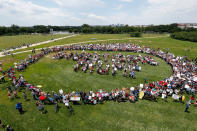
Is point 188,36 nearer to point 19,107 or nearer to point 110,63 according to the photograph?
point 110,63

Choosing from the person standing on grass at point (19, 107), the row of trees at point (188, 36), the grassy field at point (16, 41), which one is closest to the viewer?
the person standing on grass at point (19, 107)

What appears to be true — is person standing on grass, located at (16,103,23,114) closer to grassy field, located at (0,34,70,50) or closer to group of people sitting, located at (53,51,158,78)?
group of people sitting, located at (53,51,158,78)

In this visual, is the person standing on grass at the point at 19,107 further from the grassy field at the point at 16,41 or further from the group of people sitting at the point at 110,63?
the grassy field at the point at 16,41

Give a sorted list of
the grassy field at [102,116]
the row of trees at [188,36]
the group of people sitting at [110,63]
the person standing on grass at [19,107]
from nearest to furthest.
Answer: the grassy field at [102,116]
the person standing on grass at [19,107]
the group of people sitting at [110,63]
the row of trees at [188,36]

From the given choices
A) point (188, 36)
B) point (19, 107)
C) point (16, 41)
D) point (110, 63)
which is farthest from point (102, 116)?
point (188, 36)

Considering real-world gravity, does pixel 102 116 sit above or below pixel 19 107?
below

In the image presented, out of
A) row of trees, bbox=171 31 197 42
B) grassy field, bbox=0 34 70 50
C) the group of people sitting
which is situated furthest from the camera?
row of trees, bbox=171 31 197 42

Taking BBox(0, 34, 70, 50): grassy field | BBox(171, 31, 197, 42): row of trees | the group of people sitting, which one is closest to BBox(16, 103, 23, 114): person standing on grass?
the group of people sitting

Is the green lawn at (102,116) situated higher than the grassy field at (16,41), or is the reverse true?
the grassy field at (16,41)

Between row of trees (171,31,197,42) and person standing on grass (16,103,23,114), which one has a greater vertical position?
row of trees (171,31,197,42)

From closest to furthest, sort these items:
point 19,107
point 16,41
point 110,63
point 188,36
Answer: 1. point 19,107
2. point 110,63
3. point 16,41
4. point 188,36

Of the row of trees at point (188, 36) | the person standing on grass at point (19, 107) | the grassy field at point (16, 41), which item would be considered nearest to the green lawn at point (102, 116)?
the person standing on grass at point (19, 107)
